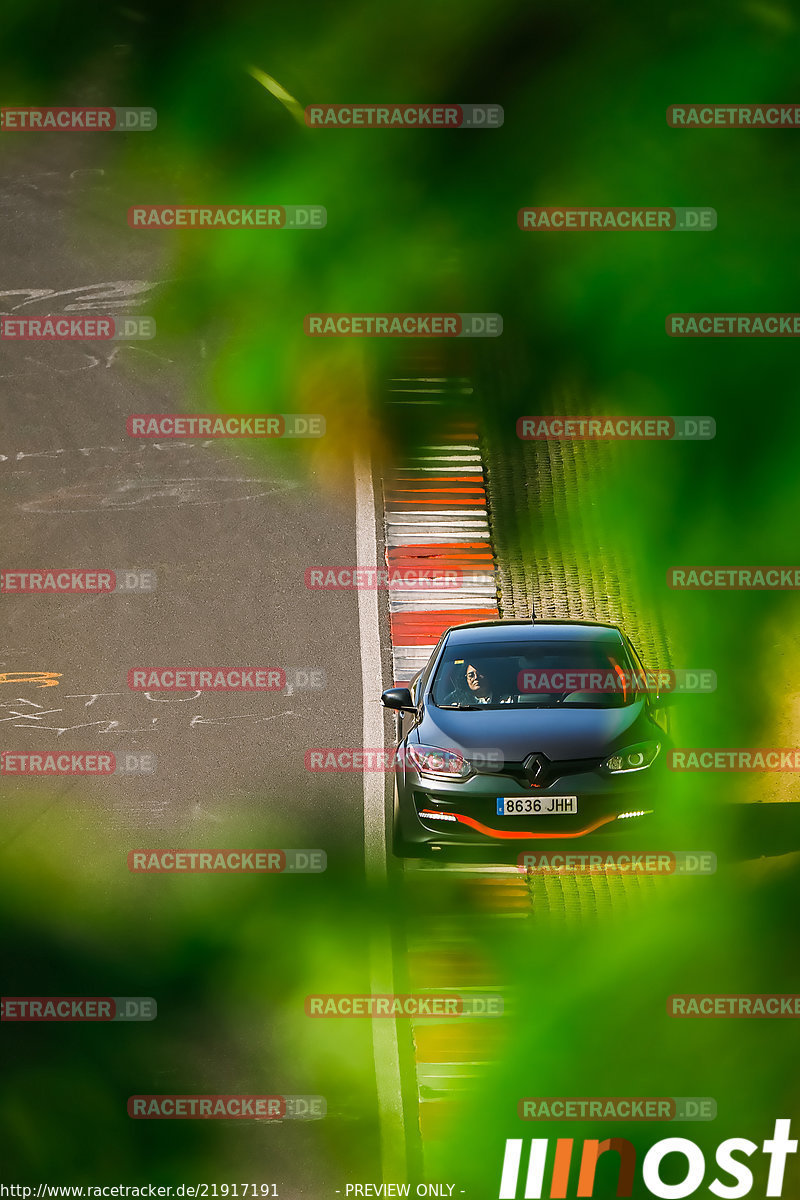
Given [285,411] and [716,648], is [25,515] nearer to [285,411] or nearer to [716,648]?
[285,411]

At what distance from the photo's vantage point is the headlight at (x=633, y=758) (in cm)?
906

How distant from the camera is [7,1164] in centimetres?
821

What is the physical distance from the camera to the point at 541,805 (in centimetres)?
891

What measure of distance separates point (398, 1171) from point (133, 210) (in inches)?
618

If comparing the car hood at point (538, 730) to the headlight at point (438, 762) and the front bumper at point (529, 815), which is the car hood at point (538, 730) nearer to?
the headlight at point (438, 762)

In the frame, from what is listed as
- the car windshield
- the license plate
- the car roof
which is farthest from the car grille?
the car roof

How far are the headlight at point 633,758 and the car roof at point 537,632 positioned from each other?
1.31 meters

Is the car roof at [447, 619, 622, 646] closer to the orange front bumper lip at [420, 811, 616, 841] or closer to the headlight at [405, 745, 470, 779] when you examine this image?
the headlight at [405, 745, 470, 779]

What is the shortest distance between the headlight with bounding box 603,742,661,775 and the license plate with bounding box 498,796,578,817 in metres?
0.39

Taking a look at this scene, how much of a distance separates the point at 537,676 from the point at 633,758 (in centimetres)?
119

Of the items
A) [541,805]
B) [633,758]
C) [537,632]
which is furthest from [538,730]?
[537,632]

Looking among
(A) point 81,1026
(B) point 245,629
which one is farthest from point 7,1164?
(B) point 245,629

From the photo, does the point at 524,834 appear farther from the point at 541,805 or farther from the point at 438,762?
the point at 438,762

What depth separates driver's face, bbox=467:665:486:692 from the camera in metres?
10.0
